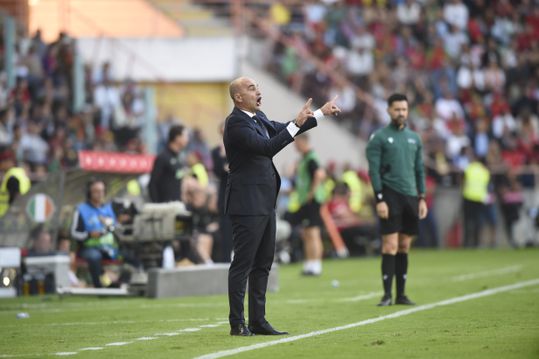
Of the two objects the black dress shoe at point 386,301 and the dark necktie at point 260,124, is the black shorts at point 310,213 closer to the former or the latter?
the black dress shoe at point 386,301

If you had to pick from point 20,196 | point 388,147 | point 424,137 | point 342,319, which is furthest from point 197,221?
point 424,137

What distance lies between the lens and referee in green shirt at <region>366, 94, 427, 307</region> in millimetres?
14484

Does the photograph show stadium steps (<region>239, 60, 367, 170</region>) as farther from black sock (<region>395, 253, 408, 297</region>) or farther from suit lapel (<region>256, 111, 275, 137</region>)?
suit lapel (<region>256, 111, 275, 137</region>)

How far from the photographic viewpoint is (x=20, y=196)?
18859 mm

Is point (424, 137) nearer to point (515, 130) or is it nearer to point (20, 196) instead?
point (515, 130)

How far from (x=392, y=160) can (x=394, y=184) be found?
265 millimetres

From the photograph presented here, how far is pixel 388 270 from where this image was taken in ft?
47.8

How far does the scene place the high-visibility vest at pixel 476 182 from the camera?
31328mm

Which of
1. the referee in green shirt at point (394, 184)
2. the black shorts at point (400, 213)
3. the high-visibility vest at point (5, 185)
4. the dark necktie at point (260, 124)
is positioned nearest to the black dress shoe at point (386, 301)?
the referee in green shirt at point (394, 184)

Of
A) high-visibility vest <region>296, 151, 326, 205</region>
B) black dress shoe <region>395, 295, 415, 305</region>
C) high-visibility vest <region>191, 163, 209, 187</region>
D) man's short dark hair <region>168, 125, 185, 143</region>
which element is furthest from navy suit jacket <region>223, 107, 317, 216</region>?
high-visibility vest <region>191, 163, 209, 187</region>

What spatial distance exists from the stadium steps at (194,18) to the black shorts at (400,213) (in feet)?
64.8

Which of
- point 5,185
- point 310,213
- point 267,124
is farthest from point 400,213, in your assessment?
point 5,185

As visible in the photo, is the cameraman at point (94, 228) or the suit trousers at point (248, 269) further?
the cameraman at point (94, 228)

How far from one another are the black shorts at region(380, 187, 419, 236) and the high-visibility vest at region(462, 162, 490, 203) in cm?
1693
